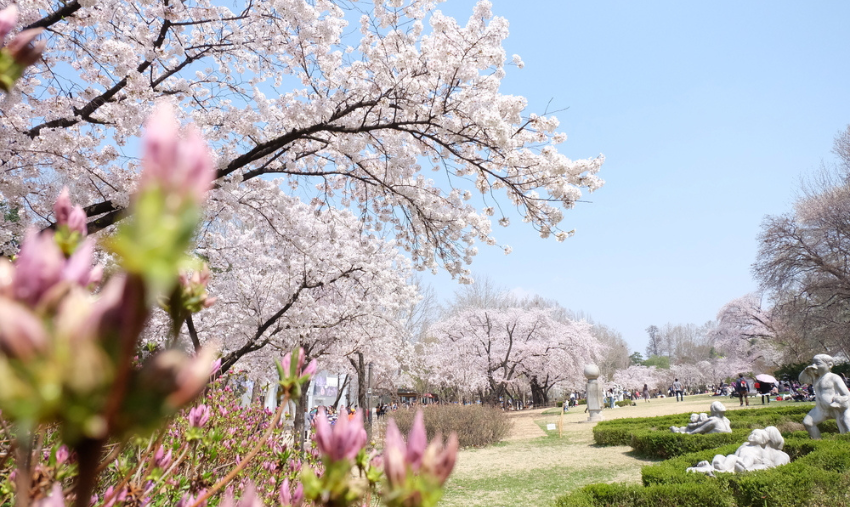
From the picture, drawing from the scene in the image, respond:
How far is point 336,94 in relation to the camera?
21.4 ft

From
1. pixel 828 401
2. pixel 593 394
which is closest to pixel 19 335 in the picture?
pixel 828 401

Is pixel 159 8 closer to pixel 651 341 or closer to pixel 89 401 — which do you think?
pixel 89 401

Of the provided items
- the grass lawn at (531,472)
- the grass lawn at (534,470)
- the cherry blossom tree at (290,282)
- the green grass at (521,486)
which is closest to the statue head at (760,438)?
the grass lawn at (534,470)

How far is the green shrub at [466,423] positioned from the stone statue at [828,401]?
10.2 metres

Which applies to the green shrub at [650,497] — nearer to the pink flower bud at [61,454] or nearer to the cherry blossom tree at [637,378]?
the pink flower bud at [61,454]

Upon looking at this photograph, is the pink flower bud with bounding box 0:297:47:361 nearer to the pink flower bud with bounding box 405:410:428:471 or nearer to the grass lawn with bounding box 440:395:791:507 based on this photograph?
the pink flower bud with bounding box 405:410:428:471

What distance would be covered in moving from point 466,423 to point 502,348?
18.0 meters

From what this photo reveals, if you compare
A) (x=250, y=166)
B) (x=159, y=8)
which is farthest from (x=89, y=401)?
(x=250, y=166)

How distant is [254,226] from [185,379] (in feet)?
31.9

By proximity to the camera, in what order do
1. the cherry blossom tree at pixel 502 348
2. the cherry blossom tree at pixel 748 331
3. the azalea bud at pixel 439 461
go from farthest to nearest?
1. the cherry blossom tree at pixel 748 331
2. the cherry blossom tree at pixel 502 348
3. the azalea bud at pixel 439 461

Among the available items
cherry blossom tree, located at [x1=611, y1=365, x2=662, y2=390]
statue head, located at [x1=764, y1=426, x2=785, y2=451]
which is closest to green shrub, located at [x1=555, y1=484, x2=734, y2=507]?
statue head, located at [x1=764, y1=426, x2=785, y2=451]

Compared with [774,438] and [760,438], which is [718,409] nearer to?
[774,438]

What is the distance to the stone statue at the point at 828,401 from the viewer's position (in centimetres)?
953

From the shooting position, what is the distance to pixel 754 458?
7805 mm
